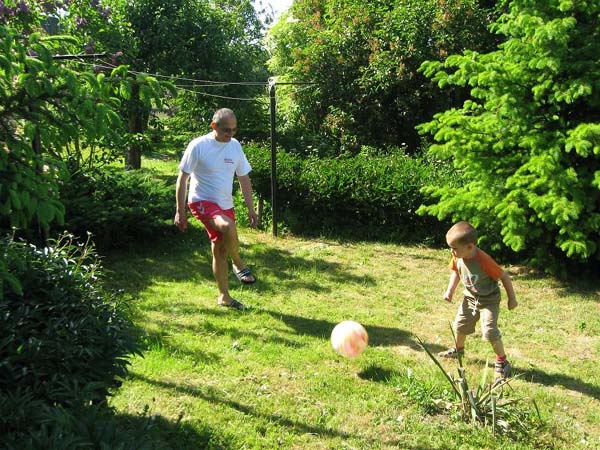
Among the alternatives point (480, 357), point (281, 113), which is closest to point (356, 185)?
point (480, 357)

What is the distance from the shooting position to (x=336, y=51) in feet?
41.4

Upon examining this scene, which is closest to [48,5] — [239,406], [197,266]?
[197,266]

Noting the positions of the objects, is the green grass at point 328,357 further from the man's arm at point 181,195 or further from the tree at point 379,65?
the tree at point 379,65

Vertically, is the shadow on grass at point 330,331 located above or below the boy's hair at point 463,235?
below

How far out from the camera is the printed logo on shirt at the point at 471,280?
4.36m

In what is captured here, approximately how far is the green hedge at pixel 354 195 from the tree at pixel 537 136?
1326mm

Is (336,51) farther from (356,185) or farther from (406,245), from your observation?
(406,245)

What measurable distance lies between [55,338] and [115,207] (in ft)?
16.1

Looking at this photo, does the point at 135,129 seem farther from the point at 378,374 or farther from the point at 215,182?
the point at 378,374

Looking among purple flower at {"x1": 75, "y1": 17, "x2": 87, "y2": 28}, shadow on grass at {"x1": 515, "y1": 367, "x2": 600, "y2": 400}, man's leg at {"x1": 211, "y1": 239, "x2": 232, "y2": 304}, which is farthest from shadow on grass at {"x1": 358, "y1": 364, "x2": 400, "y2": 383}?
purple flower at {"x1": 75, "y1": 17, "x2": 87, "y2": 28}

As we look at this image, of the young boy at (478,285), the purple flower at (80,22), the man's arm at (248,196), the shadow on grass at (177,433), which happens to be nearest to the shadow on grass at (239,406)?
the shadow on grass at (177,433)

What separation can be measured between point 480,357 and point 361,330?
106 centimetres

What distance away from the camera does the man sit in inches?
210

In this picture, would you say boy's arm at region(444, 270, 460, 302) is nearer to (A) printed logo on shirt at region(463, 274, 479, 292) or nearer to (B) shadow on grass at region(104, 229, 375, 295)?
(A) printed logo on shirt at region(463, 274, 479, 292)
